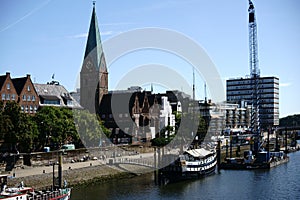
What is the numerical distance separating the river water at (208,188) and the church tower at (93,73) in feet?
160

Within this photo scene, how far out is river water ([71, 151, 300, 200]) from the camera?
52.6 m

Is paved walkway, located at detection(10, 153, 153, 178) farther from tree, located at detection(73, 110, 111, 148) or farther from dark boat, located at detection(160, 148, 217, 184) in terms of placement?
dark boat, located at detection(160, 148, 217, 184)

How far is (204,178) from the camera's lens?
68.4m

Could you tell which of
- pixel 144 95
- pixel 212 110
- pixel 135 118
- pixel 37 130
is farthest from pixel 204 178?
pixel 212 110

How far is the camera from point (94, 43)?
10950cm

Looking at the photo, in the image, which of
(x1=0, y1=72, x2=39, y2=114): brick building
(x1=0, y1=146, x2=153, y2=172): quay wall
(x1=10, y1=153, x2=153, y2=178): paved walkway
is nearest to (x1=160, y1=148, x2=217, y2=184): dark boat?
(x1=10, y1=153, x2=153, y2=178): paved walkway

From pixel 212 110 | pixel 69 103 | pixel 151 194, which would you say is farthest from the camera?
pixel 212 110

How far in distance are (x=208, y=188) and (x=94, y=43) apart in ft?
204

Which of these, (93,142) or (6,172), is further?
(93,142)

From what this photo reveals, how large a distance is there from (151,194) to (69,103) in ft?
152

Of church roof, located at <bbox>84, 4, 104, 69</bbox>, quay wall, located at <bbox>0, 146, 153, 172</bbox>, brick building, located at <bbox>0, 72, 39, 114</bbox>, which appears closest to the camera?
quay wall, located at <bbox>0, 146, 153, 172</bbox>

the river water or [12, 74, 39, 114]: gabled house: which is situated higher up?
[12, 74, 39, 114]: gabled house

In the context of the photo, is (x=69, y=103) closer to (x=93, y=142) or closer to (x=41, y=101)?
(x=41, y=101)

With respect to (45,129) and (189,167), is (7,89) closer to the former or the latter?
(45,129)
